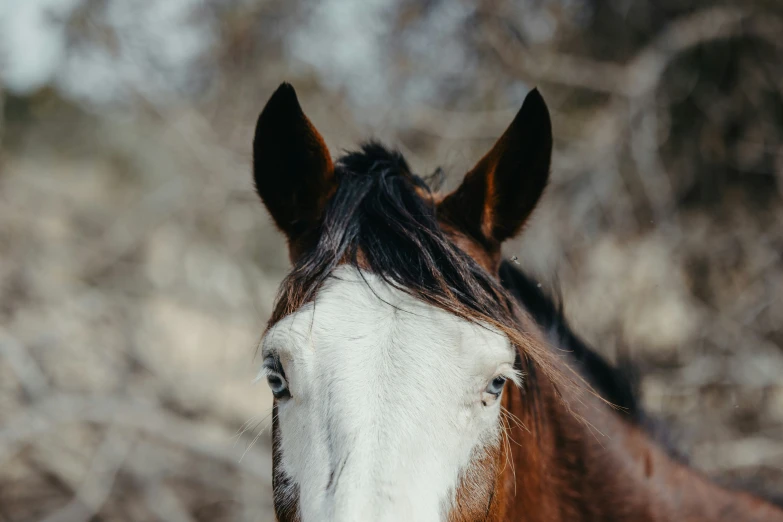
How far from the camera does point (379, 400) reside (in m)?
1.19

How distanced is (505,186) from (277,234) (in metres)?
3.71

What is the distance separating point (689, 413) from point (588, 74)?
2781mm

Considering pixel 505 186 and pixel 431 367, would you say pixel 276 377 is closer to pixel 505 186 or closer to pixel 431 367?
pixel 431 367

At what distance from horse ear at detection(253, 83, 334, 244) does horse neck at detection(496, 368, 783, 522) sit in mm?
718

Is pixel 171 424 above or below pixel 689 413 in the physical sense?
below

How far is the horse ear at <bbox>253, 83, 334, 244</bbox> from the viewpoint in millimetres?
1589

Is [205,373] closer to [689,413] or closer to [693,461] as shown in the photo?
[689,413]

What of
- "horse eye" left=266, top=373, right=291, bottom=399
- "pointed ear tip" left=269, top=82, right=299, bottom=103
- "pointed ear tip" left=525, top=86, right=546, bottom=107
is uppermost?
"pointed ear tip" left=525, top=86, right=546, bottom=107

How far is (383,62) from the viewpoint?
5289mm

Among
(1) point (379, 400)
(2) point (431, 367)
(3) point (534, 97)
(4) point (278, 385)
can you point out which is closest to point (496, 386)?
(2) point (431, 367)

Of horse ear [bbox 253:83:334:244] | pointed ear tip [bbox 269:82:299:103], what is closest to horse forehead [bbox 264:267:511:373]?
horse ear [bbox 253:83:334:244]

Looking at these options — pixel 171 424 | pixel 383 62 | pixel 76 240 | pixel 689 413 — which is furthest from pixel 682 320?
pixel 76 240

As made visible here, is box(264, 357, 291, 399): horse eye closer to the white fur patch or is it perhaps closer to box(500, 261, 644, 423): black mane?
the white fur patch

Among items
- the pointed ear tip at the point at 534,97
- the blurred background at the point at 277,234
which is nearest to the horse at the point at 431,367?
the pointed ear tip at the point at 534,97
